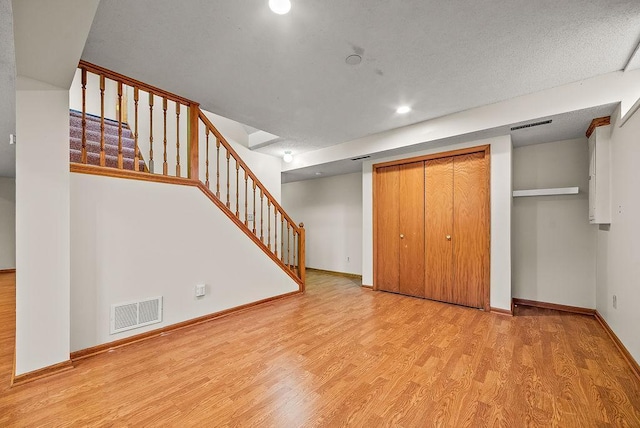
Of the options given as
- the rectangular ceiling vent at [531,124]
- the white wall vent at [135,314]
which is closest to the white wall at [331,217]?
the rectangular ceiling vent at [531,124]

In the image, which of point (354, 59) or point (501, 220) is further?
point (501, 220)

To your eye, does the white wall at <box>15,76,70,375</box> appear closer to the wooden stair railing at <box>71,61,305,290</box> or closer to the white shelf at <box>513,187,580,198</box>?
the wooden stair railing at <box>71,61,305,290</box>

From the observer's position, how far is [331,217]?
6.10m

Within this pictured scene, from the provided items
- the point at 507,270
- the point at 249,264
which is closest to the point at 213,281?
the point at 249,264

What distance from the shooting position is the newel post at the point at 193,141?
3.12m

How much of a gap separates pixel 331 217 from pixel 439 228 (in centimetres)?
268

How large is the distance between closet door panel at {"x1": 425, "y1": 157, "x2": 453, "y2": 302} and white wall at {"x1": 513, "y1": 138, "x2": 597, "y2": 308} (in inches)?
37.9

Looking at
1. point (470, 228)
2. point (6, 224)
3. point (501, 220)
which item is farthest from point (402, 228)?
point (6, 224)

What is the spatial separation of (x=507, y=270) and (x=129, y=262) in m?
4.24

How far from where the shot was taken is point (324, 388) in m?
1.86

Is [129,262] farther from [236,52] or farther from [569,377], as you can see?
[569,377]

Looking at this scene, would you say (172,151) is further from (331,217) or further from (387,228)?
(387,228)

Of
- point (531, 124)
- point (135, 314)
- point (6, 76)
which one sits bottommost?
point (135, 314)

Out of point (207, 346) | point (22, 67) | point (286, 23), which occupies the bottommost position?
point (207, 346)
